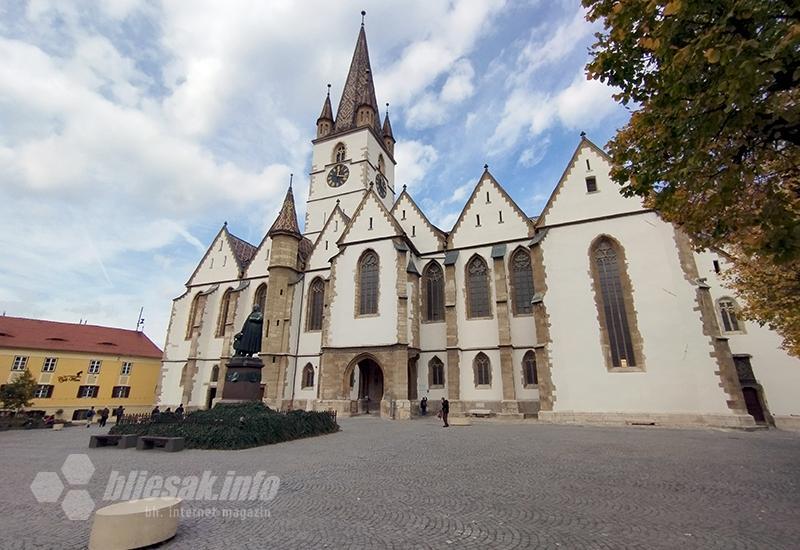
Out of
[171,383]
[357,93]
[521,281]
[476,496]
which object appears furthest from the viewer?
[357,93]

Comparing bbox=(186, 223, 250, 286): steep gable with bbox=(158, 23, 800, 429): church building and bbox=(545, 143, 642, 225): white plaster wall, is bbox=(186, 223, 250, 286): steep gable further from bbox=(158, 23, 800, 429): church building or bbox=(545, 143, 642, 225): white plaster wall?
bbox=(545, 143, 642, 225): white plaster wall

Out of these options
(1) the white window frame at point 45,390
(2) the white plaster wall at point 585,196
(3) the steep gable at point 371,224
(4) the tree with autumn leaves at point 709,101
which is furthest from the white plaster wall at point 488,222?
(1) the white window frame at point 45,390

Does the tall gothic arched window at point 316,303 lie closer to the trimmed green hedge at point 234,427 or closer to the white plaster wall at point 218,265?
the white plaster wall at point 218,265

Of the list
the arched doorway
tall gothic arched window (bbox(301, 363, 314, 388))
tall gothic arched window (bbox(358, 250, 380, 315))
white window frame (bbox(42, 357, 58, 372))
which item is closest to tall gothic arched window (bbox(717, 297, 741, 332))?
tall gothic arched window (bbox(358, 250, 380, 315))

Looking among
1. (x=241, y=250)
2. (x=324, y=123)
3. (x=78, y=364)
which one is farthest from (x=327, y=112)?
(x=78, y=364)

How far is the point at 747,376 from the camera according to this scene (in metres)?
19.1

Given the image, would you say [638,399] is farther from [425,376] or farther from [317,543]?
[317,543]

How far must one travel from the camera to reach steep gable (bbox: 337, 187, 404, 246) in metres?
25.8

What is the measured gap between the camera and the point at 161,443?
36.4 feet

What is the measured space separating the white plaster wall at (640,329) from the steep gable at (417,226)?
778cm

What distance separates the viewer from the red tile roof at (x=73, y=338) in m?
33.8

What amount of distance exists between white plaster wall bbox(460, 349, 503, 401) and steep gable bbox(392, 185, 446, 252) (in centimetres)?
776

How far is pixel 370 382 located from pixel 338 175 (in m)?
24.1

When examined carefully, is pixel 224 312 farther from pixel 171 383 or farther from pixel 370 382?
pixel 370 382
